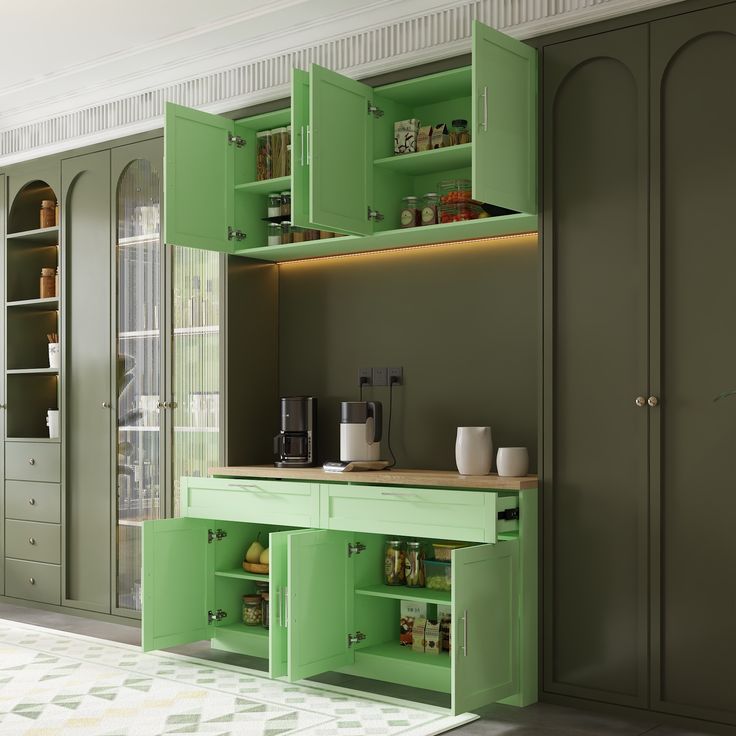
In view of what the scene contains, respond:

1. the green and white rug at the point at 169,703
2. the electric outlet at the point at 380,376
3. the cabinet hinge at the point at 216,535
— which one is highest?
the electric outlet at the point at 380,376

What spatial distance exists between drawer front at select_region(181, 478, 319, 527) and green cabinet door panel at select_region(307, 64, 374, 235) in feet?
3.50

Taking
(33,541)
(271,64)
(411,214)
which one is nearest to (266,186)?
(271,64)

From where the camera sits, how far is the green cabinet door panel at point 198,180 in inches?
164

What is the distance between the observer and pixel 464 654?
10.7ft

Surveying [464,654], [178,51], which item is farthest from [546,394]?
[178,51]

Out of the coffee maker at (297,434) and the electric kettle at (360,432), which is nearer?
the electric kettle at (360,432)

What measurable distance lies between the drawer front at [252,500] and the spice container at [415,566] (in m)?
0.41

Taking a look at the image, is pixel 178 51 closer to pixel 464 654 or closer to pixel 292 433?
pixel 292 433

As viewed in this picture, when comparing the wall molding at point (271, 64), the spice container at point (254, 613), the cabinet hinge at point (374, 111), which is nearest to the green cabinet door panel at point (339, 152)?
the cabinet hinge at point (374, 111)

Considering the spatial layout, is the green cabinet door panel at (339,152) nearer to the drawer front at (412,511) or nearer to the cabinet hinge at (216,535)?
the drawer front at (412,511)

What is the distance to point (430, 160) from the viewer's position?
156 inches

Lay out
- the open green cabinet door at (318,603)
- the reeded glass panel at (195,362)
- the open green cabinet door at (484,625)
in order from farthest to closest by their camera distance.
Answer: the reeded glass panel at (195,362)
the open green cabinet door at (318,603)
the open green cabinet door at (484,625)

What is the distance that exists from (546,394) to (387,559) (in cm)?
98

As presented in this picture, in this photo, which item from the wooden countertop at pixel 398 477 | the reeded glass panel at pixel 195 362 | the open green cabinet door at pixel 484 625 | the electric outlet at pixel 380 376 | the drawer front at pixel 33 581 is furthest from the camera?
the drawer front at pixel 33 581
